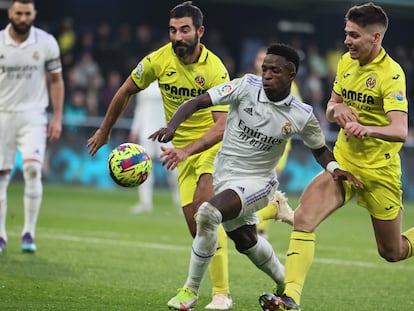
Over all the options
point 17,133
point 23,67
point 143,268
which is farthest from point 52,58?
point 143,268

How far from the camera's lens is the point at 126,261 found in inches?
444

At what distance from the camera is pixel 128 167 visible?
8.08 m

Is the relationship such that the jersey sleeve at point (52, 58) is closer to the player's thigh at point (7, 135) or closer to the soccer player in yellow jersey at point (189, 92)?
the player's thigh at point (7, 135)

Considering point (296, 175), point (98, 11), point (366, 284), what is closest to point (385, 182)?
point (366, 284)

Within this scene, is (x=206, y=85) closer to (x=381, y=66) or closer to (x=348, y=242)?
(x=381, y=66)

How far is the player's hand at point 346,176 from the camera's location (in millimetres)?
7844

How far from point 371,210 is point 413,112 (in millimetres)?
17935

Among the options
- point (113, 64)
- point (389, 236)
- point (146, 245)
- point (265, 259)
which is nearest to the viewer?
point (265, 259)

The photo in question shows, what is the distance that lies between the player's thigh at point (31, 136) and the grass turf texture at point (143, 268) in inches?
44.8

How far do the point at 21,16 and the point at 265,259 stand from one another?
479 centimetres

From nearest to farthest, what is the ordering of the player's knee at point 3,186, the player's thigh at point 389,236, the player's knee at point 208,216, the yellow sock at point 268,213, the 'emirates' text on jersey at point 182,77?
the player's knee at point 208,216, the player's thigh at point 389,236, the 'emirates' text on jersey at point 182,77, the yellow sock at point 268,213, the player's knee at point 3,186

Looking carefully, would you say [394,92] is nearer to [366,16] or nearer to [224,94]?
[366,16]

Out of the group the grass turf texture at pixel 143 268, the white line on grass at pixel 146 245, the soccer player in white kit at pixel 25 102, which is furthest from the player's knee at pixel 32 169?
the white line on grass at pixel 146 245

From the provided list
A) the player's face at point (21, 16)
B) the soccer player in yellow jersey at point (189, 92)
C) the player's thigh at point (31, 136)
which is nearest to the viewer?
the soccer player in yellow jersey at point (189, 92)
